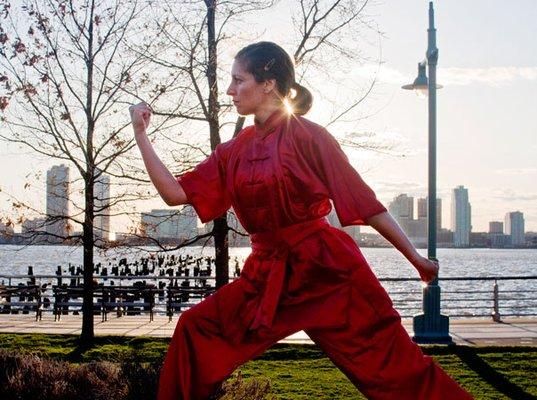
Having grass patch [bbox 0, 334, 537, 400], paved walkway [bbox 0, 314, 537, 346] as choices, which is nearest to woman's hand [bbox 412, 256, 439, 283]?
grass patch [bbox 0, 334, 537, 400]

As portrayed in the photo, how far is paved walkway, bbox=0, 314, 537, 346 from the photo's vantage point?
499 inches

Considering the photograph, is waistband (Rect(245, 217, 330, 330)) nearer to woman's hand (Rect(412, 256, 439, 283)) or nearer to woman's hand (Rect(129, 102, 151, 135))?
woman's hand (Rect(412, 256, 439, 283))

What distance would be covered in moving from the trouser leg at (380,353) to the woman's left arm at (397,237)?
0.54 ft

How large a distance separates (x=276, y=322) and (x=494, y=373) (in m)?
6.58

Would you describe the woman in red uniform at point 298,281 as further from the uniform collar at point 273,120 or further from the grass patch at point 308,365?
the grass patch at point 308,365

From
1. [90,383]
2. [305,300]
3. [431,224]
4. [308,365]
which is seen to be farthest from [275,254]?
[431,224]

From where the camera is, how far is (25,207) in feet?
40.8

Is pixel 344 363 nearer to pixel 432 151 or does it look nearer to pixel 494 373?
pixel 494 373

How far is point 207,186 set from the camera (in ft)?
11.1

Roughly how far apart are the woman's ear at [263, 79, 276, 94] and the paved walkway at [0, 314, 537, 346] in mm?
9441

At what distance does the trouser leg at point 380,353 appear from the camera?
3.04 metres

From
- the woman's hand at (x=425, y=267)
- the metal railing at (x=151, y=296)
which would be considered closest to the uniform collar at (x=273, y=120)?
the woman's hand at (x=425, y=267)

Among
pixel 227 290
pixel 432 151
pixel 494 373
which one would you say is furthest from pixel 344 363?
pixel 432 151

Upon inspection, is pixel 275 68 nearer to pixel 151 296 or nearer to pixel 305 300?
pixel 305 300
